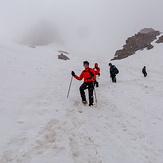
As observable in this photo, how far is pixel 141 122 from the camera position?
4.65 m

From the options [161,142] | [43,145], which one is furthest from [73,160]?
[161,142]

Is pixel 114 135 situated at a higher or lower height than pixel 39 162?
lower

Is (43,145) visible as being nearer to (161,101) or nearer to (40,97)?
(40,97)

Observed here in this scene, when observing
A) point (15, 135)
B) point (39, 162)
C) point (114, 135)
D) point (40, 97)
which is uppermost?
point (40, 97)

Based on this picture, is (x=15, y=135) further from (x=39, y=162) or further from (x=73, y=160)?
(x=73, y=160)

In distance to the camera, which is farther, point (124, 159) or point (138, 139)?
point (138, 139)

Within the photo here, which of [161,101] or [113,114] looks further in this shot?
[161,101]

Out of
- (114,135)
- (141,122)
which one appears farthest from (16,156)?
(141,122)

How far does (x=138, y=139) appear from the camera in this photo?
3.53 m

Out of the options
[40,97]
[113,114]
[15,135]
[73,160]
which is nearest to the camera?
[73,160]

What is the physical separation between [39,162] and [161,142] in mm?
3747

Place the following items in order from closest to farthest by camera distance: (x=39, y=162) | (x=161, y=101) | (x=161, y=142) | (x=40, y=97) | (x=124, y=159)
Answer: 1. (x=39, y=162)
2. (x=124, y=159)
3. (x=161, y=142)
4. (x=40, y=97)
5. (x=161, y=101)

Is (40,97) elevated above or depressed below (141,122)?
above

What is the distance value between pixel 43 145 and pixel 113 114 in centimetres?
364
